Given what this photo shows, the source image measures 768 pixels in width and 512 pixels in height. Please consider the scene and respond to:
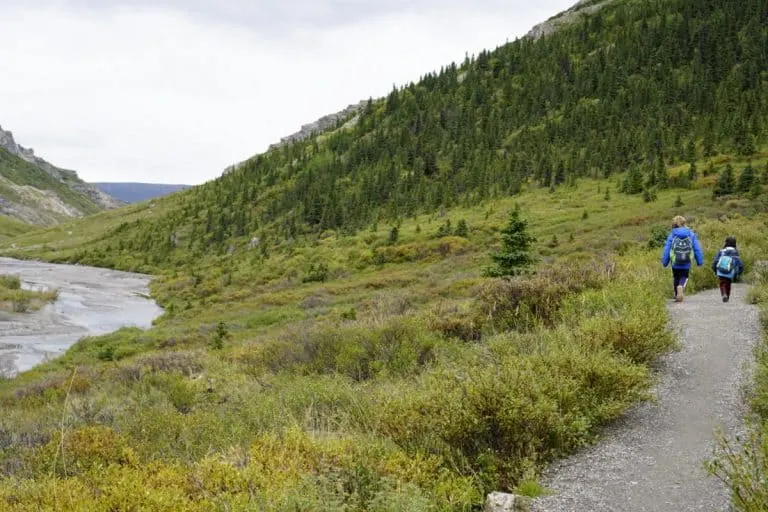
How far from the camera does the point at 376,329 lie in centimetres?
1217

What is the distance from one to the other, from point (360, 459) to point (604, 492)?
216 cm

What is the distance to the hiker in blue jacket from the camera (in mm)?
12469

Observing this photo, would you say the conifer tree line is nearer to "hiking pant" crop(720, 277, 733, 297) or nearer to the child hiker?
the child hiker

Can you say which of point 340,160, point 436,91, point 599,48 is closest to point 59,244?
point 340,160

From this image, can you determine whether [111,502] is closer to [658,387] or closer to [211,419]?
[211,419]

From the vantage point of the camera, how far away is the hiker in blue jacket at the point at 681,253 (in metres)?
12.5

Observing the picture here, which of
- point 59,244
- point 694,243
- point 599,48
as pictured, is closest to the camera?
point 694,243

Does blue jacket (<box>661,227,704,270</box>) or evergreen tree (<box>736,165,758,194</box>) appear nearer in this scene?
blue jacket (<box>661,227,704,270</box>)

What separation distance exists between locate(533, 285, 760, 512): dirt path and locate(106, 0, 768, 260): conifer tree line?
39.2 metres

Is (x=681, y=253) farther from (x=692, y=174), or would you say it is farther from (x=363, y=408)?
(x=692, y=174)

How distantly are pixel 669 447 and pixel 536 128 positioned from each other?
8169cm

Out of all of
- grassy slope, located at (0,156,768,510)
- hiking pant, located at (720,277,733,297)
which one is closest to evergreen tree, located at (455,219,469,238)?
grassy slope, located at (0,156,768,510)

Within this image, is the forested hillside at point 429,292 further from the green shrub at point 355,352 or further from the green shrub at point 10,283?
the green shrub at point 10,283

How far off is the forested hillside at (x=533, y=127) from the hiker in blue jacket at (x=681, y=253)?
1681 inches
